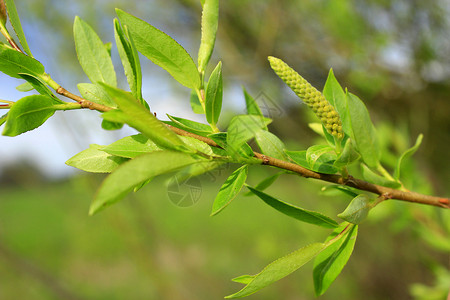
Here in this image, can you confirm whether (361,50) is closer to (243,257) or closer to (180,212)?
(243,257)

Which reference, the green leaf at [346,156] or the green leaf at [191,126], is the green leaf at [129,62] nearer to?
the green leaf at [191,126]

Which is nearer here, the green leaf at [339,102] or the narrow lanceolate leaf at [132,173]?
the narrow lanceolate leaf at [132,173]

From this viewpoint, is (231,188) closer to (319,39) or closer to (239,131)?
(239,131)

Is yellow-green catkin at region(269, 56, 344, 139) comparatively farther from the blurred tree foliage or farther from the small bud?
the blurred tree foliage

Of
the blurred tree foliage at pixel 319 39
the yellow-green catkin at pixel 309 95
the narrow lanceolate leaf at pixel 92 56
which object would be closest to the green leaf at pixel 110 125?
the narrow lanceolate leaf at pixel 92 56

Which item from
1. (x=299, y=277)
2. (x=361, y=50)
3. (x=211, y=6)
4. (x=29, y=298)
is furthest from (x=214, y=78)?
(x=29, y=298)
